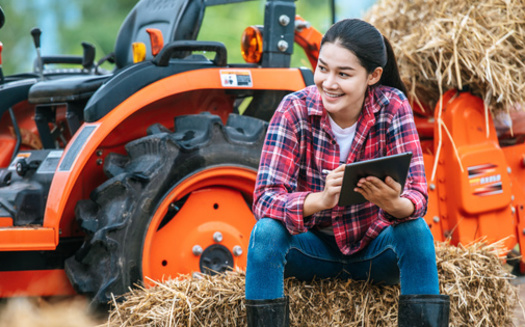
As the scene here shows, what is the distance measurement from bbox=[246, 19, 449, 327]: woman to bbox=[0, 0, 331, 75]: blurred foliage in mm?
8670

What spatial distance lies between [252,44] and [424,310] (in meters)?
1.60

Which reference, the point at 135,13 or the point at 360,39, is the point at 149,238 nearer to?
the point at 360,39

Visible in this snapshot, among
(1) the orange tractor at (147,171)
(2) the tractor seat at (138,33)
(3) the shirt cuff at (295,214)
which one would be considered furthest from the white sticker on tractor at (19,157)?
(3) the shirt cuff at (295,214)

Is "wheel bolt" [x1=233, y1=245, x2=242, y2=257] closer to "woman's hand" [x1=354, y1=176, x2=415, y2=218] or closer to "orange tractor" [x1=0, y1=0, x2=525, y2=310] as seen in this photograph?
"orange tractor" [x1=0, y1=0, x2=525, y2=310]

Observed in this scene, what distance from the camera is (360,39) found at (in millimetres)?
2102

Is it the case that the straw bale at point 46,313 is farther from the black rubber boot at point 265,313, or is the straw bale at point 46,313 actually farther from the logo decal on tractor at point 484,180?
the logo decal on tractor at point 484,180

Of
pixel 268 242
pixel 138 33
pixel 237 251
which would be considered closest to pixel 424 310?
pixel 268 242

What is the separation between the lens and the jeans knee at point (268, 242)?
6.73 feet

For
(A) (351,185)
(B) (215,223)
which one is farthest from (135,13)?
(A) (351,185)

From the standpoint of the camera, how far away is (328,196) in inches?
77.2

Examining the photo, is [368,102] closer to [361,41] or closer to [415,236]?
[361,41]

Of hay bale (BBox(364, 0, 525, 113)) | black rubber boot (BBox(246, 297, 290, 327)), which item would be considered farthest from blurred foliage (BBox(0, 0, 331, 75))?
black rubber boot (BBox(246, 297, 290, 327))

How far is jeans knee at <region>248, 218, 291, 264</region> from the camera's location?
2.05 m

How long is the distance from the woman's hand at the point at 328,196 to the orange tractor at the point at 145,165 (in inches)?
33.3
